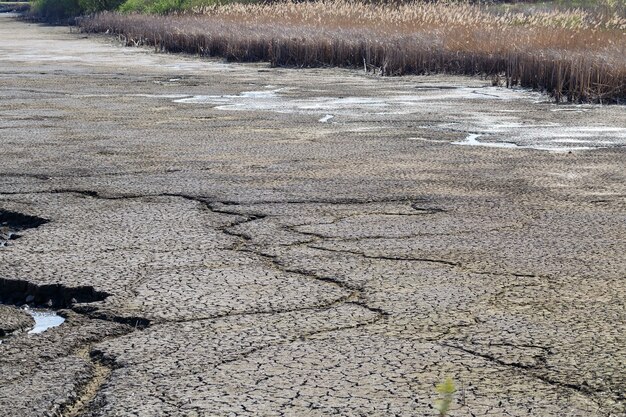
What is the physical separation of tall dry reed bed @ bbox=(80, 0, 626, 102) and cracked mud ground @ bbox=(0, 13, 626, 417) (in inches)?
199

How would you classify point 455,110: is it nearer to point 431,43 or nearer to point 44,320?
point 431,43

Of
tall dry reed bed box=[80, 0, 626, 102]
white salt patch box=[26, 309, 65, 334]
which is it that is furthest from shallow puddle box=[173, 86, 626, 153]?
white salt patch box=[26, 309, 65, 334]

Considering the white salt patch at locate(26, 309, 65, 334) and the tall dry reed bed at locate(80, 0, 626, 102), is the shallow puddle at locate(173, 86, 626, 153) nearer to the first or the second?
the tall dry reed bed at locate(80, 0, 626, 102)

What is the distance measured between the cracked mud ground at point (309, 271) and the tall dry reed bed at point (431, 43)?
199 inches

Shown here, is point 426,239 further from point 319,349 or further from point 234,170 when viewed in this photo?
point 234,170

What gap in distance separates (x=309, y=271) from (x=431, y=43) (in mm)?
18097

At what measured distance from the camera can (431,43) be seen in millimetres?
23500

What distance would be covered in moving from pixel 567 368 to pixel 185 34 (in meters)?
27.7

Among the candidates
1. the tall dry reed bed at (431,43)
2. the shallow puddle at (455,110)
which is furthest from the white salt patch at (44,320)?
the tall dry reed bed at (431,43)

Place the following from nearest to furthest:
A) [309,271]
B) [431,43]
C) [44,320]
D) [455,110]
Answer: [44,320]
[309,271]
[455,110]
[431,43]

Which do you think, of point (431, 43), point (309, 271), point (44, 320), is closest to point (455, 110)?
point (431, 43)

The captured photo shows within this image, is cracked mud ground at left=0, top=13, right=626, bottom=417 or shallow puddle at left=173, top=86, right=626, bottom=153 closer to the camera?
cracked mud ground at left=0, top=13, right=626, bottom=417

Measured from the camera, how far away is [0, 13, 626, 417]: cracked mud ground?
4176 mm

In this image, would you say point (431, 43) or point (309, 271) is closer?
point (309, 271)
